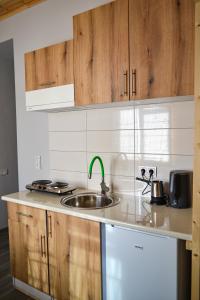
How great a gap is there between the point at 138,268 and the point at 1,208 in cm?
265

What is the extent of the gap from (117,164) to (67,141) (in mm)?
569

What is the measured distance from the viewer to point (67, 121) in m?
2.26

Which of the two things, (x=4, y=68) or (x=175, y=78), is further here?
(x=4, y=68)

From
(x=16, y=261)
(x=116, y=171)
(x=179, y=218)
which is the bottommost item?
(x=16, y=261)

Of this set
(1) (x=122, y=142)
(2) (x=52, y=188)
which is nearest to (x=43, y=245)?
(2) (x=52, y=188)

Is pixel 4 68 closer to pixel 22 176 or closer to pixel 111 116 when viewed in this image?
pixel 22 176

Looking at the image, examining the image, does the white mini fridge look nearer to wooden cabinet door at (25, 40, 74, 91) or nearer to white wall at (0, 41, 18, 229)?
wooden cabinet door at (25, 40, 74, 91)

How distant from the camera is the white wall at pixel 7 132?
11.2 feet

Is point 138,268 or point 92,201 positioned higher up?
point 92,201

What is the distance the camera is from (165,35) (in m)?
1.40

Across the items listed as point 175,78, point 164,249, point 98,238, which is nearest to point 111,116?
point 175,78

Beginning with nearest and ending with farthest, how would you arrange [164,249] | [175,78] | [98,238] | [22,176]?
1. [164,249]
2. [175,78]
3. [98,238]
4. [22,176]

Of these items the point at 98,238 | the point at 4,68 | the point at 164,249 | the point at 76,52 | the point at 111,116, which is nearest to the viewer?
the point at 164,249

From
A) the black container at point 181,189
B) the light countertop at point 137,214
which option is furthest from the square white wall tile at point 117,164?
the black container at point 181,189
